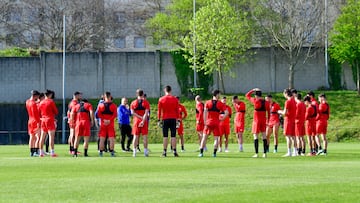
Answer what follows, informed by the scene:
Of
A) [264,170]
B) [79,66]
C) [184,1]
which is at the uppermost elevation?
[184,1]

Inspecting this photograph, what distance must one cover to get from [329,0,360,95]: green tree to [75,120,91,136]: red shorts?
3697cm

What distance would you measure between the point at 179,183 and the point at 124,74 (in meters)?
51.4

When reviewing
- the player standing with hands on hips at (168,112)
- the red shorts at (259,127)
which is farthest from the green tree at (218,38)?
the player standing with hands on hips at (168,112)

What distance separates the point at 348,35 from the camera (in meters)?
65.1

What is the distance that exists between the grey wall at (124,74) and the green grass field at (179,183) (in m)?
43.8

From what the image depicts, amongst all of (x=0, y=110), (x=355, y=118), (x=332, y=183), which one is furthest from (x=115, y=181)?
(x=0, y=110)

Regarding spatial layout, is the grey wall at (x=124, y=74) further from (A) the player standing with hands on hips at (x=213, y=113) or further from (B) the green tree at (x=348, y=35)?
(A) the player standing with hands on hips at (x=213, y=113)

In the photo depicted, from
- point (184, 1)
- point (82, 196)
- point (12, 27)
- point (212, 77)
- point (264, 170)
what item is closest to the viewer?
point (82, 196)

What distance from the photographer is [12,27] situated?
287 feet

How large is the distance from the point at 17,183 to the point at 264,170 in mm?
6384

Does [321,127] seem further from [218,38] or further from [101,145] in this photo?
[218,38]

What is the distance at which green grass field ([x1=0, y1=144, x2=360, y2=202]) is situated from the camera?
14227 millimetres

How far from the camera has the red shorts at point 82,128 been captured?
30922mm

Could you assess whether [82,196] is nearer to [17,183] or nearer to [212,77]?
[17,183]
